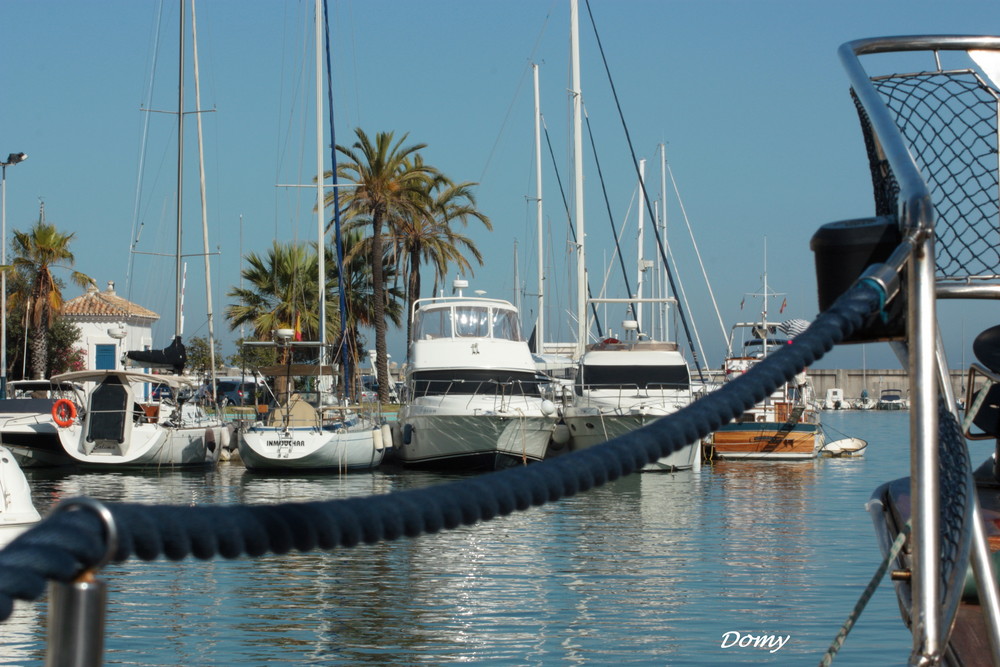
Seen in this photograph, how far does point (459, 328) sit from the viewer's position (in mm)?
27281

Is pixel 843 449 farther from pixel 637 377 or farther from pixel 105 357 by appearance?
pixel 105 357

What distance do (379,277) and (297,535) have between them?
124 ft

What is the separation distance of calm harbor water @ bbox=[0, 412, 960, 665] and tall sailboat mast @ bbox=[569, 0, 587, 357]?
46.1 ft

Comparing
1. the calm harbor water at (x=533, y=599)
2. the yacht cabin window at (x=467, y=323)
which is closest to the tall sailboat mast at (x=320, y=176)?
the yacht cabin window at (x=467, y=323)

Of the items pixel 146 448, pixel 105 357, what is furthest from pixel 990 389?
pixel 105 357

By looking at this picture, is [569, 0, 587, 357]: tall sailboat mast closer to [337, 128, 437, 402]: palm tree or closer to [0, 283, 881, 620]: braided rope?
[337, 128, 437, 402]: palm tree

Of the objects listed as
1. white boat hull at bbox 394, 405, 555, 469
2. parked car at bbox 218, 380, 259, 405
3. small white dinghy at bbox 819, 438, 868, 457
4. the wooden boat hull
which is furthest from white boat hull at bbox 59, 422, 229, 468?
parked car at bbox 218, 380, 259, 405

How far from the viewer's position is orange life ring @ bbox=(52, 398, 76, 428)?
24781mm

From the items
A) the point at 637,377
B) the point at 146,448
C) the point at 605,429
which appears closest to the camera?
the point at 605,429

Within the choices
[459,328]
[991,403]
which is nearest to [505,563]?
[991,403]

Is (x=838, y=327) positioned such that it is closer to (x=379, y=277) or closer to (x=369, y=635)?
(x=369, y=635)

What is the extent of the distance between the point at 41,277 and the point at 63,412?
17523 mm

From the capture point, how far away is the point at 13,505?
951 centimetres

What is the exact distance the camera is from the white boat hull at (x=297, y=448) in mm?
23688
